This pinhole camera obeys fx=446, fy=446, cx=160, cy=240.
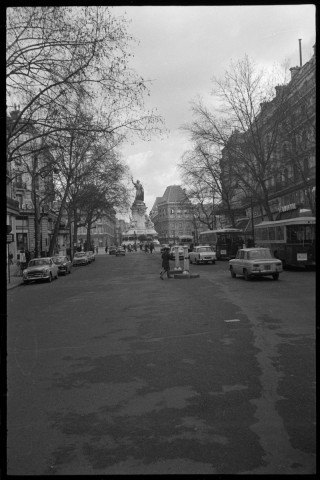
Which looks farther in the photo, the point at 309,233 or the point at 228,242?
the point at 228,242

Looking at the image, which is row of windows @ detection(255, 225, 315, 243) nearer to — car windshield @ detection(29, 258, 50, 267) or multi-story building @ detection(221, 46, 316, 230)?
multi-story building @ detection(221, 46, 316, 230)

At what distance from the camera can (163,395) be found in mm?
5164

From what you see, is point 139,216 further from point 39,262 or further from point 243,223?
point 39,262

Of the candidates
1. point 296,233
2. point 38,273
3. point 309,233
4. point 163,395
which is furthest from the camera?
point 38,273

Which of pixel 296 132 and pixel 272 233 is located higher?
pixel 296 132

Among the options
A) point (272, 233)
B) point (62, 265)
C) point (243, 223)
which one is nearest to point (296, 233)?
point (272, 233)

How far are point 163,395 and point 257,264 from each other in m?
15.4

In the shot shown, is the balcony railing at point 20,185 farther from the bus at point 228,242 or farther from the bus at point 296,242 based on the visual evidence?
the bus at point 296,242

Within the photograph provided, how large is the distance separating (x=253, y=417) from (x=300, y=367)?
2077 mm

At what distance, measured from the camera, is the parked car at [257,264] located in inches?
784

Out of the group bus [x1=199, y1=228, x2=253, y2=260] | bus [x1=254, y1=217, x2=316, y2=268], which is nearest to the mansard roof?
bus [x1=199, y1=228, x2=253, y2=260]

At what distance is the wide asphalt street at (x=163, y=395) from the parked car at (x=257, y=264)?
9.01 m

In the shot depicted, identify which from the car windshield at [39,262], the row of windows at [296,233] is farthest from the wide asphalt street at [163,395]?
the car windshield at [39,262]
